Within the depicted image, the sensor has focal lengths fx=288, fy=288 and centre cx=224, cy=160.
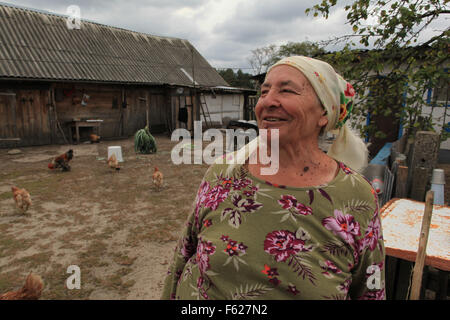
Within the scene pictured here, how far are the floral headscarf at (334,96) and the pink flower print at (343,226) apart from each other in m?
0.40

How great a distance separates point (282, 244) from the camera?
1.13m

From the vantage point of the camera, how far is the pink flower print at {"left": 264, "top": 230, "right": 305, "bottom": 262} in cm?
112

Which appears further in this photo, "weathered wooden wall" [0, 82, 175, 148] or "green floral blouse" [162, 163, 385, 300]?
"weathered wooden wall" [0, 82, 175, 148]

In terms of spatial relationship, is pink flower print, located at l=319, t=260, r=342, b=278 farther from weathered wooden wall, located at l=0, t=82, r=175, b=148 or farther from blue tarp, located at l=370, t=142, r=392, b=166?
weathered wooden wall, located at l=0, t=82, r=175, b=148

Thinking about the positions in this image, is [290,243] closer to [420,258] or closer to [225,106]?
[420,258]

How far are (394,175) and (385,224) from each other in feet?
4.84

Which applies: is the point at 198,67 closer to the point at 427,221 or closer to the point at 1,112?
the point at 1,112

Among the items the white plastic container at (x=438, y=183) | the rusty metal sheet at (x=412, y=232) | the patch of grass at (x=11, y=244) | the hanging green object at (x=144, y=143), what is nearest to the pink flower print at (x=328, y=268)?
the rusty metal sheet at (x=412, y=232)

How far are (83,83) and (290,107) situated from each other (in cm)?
1497

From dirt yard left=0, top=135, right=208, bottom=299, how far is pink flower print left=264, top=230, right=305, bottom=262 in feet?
8.72

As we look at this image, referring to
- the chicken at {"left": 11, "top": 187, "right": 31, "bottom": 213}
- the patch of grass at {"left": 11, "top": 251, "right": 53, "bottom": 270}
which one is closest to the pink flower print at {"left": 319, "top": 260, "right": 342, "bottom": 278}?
the patch of grass at {"left": 11, "top": 251, "right": 53, "bottom": 270}

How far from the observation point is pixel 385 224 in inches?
90.3

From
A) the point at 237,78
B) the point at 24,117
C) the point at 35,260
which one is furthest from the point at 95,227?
the point at 237,78
